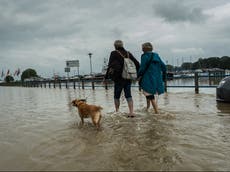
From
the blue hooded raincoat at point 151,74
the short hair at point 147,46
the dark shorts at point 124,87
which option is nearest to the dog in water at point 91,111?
the dark shorts at point 124,87

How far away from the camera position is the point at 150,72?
24.5ft

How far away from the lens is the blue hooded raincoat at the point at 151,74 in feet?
24.3

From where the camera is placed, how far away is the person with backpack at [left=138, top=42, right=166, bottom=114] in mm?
7395

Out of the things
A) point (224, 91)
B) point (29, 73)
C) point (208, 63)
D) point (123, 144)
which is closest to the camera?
point (123, 144)

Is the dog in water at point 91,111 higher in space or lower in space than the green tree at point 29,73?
lower

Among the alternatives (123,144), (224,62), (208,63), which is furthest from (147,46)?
(208,63)

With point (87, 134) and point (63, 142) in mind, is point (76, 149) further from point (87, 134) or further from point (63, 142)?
point (87, 134)

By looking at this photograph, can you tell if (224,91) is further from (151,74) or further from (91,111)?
(91,111)

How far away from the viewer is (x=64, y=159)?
393cm

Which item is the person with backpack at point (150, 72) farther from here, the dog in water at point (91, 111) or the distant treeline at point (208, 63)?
the distant treeline at point (208, 63)

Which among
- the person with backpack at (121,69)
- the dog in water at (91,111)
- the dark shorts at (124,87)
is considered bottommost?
the dog in water at (91,111)

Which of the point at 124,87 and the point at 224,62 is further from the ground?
the point at 224,62

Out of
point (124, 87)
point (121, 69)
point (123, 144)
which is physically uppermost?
point (121, 69)

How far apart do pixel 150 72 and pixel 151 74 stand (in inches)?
2.1
